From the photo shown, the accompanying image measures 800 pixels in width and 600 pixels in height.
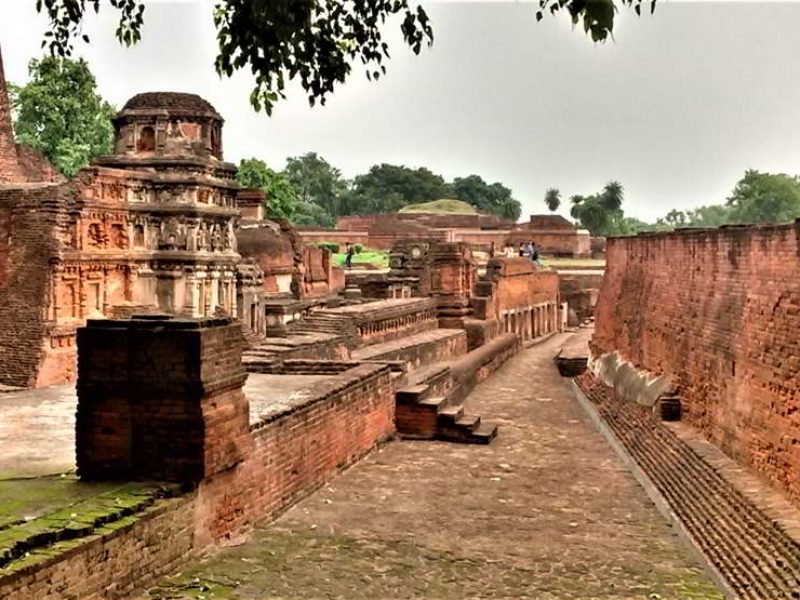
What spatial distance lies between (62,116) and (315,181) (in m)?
54.5

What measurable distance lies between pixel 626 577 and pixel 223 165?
13.4 m

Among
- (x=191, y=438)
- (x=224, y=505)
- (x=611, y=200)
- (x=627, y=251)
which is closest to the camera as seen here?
(x=191, y=438)

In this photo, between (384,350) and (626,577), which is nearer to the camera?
(626,577)

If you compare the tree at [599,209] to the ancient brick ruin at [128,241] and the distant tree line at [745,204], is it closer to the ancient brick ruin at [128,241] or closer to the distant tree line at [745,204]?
the distant tree line at [745,204]

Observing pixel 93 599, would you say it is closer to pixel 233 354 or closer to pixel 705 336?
pixel 233 354

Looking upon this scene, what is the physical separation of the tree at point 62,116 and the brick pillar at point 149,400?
24.7 metres

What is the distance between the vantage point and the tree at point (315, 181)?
275 feet

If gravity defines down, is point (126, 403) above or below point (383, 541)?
above

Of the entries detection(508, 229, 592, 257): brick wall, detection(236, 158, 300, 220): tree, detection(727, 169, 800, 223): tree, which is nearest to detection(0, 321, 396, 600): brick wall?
detection(236, 158, 300, 220): tree

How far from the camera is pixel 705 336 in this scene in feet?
33.9

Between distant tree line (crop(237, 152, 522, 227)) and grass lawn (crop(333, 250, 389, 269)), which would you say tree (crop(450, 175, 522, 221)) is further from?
grass lawn (crop(333, 250, 389, 269))

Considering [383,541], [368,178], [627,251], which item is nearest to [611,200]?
[368,178]

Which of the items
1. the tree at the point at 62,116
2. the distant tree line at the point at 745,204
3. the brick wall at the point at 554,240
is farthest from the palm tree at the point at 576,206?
the tree at the point at 62,116

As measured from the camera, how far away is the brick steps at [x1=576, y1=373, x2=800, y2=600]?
5875 mm
